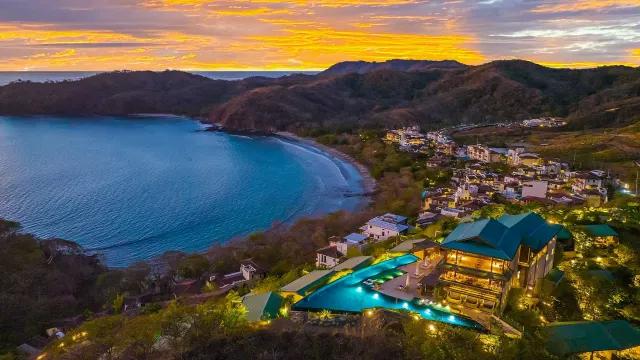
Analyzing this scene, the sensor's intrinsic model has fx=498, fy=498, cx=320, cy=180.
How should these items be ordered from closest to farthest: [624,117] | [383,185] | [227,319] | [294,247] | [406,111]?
[227,319] < [294,247] < [383,185] < [624,117] < [406,111]

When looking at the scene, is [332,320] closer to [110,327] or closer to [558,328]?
[558,328]

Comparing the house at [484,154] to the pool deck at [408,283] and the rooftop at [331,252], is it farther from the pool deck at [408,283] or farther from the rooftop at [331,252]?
the pool deck at [408,283]

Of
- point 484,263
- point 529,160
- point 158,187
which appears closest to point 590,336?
point 484,263

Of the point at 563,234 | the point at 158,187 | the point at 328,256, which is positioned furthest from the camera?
the point at 158,187

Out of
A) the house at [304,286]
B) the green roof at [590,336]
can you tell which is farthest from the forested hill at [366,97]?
the house at [304,286]

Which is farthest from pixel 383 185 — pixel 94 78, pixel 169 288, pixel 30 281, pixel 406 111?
pixel 94 78

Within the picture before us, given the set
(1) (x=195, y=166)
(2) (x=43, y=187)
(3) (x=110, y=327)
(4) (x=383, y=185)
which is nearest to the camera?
(3) (x=110, y=327)

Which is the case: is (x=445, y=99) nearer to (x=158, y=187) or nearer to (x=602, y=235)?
(x=158, y=187)
